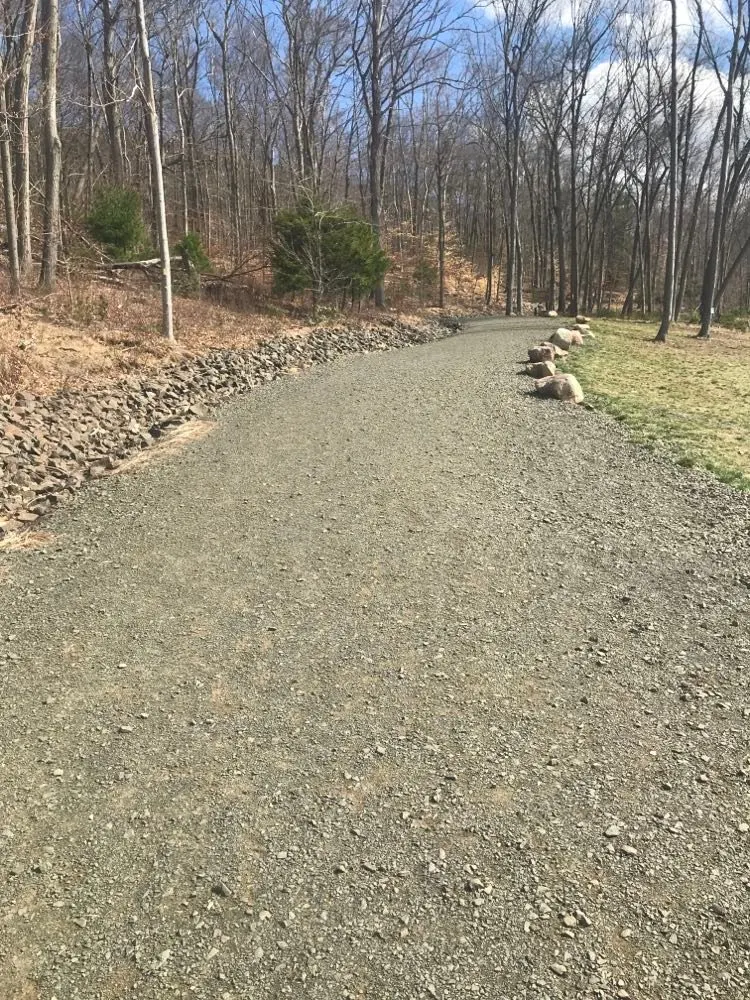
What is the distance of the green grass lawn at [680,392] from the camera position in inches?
295

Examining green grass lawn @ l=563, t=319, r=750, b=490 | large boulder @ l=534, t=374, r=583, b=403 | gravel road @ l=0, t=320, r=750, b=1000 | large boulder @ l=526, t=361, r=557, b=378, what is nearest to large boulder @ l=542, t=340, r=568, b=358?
green grass lawn @ l=563, t=319, r=750, b=490

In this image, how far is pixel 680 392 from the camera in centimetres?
1076

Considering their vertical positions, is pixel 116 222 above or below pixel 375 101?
below

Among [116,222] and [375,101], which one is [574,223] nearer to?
[375,101]

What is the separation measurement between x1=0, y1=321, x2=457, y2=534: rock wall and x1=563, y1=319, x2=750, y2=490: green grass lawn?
550 centimetres

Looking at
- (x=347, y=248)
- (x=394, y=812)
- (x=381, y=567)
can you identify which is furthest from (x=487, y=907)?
(x=347, y=248)

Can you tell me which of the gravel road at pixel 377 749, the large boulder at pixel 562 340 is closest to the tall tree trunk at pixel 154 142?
the gravel road at pixel 377 749

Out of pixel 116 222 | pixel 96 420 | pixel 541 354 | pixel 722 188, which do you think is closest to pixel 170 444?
pixel 96 420

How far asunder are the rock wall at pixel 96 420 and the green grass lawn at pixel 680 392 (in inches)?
217

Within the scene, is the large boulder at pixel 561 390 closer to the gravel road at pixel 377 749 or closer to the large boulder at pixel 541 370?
the large boulder at pixel 541 370

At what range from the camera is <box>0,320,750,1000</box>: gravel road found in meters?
2.13

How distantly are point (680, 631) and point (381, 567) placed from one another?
1954 mm

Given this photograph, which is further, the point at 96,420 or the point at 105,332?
the point at 105,332

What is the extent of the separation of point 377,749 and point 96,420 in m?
5.97
